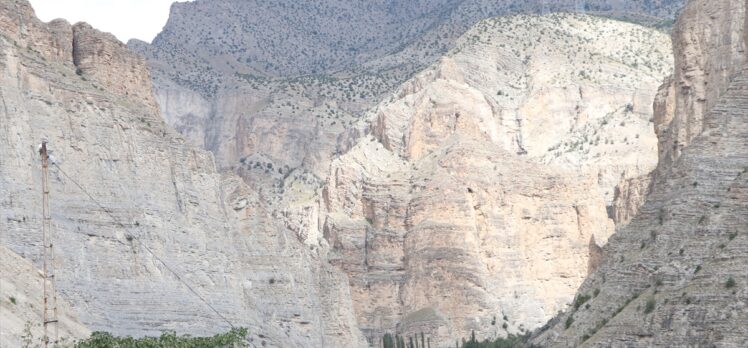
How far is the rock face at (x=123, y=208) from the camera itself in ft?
427

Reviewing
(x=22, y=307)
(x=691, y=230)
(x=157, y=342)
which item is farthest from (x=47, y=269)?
(x=691, y=230)

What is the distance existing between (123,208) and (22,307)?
34507 millimetres

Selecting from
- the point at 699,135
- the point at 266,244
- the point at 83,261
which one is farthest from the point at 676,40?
the point at 83,261

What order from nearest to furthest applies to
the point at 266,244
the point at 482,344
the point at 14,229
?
the point at 14,229 < the point at 266,244 < the point at 482,344

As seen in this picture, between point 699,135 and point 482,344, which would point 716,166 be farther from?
point 482,344

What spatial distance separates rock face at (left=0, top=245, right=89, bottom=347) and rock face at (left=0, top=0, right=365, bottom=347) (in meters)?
13.2

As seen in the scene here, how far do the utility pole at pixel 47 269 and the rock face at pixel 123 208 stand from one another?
54.3 inches

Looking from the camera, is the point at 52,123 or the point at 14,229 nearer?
the point at 14,229

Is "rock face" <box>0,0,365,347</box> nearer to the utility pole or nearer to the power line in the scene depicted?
the power line

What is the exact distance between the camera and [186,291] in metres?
140

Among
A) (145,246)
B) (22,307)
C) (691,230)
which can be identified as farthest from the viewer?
(145,246)

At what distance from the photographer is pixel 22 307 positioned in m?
104

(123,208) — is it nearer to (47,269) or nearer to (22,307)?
(47,269)

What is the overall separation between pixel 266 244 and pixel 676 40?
3415 cm
